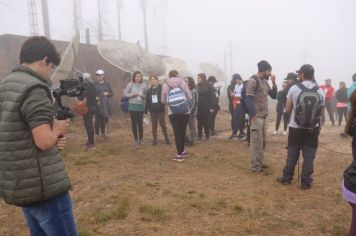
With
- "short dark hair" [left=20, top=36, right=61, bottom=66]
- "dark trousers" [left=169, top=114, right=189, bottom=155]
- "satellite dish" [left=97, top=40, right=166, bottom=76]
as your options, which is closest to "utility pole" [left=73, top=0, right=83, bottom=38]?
"satellite dish" [left=97, top=40, right=166, bottom=76]

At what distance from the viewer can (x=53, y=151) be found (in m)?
2.24

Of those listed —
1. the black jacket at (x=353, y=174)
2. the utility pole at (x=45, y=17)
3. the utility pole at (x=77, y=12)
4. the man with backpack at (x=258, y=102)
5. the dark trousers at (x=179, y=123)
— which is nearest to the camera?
the black jacket at (x=353, y=174)

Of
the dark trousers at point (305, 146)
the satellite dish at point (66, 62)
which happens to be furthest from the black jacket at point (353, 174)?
the satellite dish at point (66, 62)

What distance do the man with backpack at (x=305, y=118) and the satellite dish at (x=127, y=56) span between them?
34.6 ft

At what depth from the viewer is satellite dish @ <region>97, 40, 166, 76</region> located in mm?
15148

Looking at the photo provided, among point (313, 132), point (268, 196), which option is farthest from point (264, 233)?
point (313, 132)

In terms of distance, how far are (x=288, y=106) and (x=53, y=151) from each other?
4.34 metres

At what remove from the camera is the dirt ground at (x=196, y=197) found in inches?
172

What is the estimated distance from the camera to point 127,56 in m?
15.7

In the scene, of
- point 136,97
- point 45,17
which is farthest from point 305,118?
point 45,17

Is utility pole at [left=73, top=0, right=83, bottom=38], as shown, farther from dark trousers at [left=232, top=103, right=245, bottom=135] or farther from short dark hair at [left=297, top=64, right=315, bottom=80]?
short dark hair at [left=297, top=64, right=315, bottom=80]

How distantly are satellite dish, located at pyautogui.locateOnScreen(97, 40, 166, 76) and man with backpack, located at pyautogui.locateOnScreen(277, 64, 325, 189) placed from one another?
10559mm

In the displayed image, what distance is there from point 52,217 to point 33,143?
1.72 ft

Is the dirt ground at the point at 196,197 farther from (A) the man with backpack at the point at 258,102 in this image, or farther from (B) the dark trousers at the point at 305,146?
(A) the man with backpack at the point at 258,102
